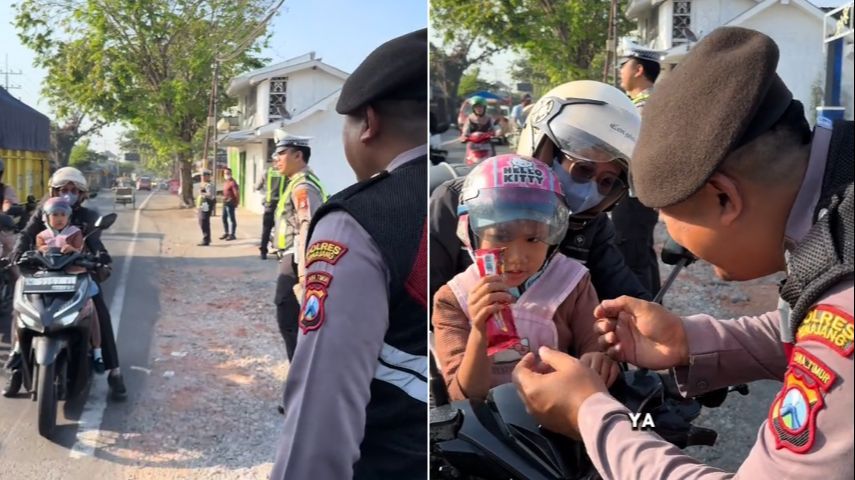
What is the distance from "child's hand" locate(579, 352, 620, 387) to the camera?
146 centimetres

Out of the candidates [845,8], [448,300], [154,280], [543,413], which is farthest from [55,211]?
[845,8]

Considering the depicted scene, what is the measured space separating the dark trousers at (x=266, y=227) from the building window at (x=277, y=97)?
299 millimetres

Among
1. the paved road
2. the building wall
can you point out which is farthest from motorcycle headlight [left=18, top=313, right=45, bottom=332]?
the building wall

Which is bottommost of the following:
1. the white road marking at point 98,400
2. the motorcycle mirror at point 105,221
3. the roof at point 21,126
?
the white road marking at point 98,400

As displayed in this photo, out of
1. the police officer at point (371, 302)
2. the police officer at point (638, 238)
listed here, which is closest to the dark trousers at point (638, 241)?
the police officer at point (638, 238)

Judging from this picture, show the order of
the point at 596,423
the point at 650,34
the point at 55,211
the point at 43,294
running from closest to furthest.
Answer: the point at 596,423, the point at 650,34, the point at 55,211, the point at 43,294

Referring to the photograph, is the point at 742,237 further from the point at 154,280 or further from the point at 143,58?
the point at 154,280

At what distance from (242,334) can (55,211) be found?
484 mm

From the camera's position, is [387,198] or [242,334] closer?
[387,198]

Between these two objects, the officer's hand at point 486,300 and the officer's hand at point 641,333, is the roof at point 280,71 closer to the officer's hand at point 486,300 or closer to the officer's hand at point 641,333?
the officer's hand at point 486,300

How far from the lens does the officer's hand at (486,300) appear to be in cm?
133

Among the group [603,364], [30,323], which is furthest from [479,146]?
[30,323]

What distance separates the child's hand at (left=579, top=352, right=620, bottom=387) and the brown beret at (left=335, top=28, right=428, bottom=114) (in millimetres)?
529

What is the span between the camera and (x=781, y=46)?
120 cm
